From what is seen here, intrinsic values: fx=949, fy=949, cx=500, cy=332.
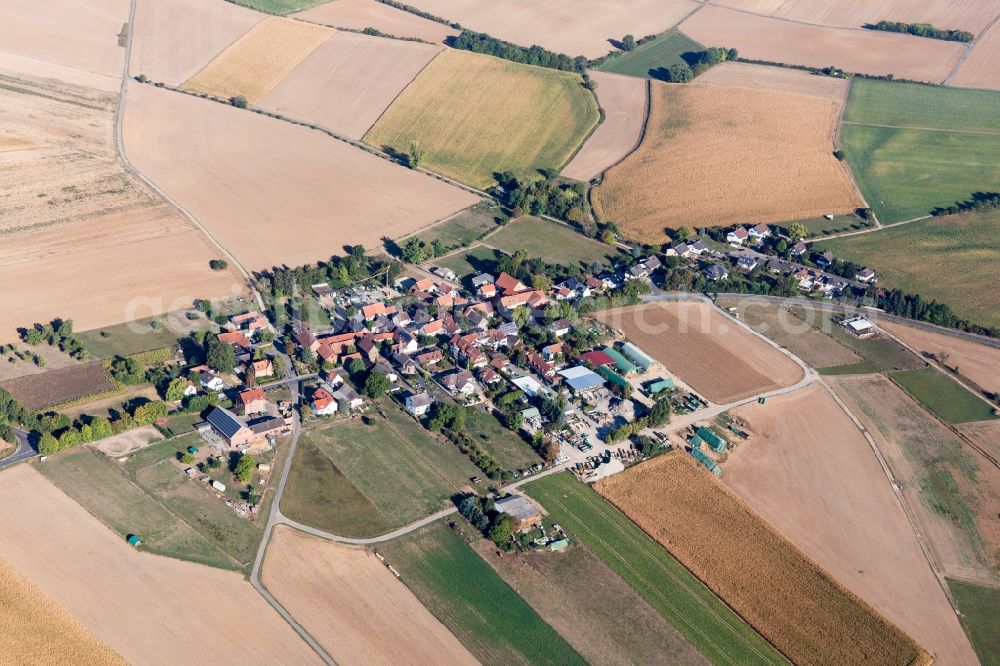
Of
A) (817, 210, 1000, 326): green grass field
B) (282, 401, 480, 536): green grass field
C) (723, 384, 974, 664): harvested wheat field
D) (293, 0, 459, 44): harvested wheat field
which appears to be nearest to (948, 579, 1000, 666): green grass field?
(723, 384, 974, 664): harvested wheat field

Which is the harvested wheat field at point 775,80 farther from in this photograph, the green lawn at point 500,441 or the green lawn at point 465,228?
the green lawn at point 500,441

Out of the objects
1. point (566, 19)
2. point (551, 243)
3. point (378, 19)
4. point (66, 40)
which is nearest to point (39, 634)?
point (551, 243)

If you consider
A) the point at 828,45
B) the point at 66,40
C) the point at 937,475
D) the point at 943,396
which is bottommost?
the point at 66,40

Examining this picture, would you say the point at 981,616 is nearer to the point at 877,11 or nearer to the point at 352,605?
the point at 352,605

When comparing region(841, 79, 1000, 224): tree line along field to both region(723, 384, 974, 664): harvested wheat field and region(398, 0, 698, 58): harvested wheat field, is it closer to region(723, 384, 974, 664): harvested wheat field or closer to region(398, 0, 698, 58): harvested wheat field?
region(398, 0, 698, 58): harvested wheat field

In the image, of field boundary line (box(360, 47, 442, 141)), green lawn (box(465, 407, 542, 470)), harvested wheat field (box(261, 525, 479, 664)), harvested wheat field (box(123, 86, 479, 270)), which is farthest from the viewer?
field boundary line (box(360, 47, 442, 141))

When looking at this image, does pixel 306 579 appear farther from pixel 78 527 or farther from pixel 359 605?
pixel 78 527

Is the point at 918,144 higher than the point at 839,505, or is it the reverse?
the point at 918,144
